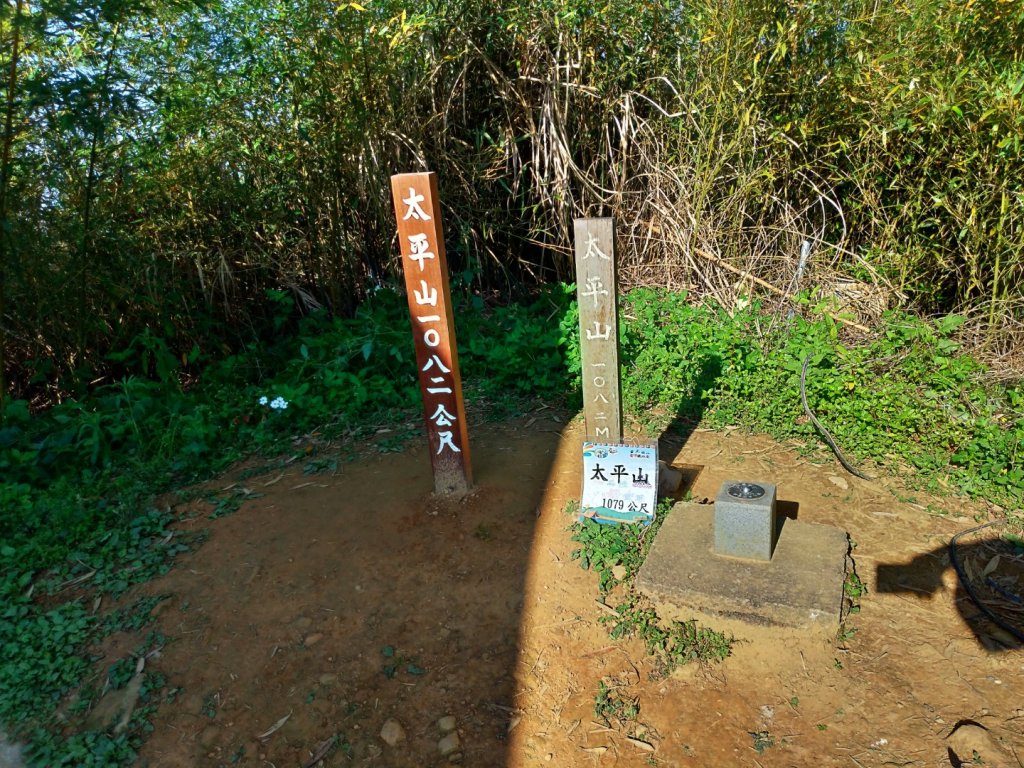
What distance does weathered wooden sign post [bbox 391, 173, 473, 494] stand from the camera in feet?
9.67

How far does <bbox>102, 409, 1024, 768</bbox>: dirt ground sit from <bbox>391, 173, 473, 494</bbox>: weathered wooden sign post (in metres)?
0.23

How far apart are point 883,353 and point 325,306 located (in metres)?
4.09

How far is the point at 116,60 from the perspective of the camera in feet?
13.7

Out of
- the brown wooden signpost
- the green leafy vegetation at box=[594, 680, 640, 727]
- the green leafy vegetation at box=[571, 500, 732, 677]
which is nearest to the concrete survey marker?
the green leafy vegetation at box=[571, 500, 732, 677]

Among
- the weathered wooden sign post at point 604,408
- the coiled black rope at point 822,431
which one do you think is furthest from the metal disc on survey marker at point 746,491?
the coiled black rope at point 822,431

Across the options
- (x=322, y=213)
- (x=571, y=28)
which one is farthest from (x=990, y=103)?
(x=322, y=213)

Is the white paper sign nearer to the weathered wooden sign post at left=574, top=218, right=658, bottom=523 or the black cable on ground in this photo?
the weathered wooden sign post at left=574, top=218, right=658, bottom=523

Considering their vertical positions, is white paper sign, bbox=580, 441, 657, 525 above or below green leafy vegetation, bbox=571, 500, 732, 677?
above

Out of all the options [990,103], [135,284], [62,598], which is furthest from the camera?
[135,284]

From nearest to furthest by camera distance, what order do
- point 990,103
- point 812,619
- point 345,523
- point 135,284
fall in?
point 812,619 → point 345,523 → point 990,103 → point 135,284

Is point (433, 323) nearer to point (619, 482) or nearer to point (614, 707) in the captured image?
point (619, 482)

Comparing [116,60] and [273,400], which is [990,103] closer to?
[273,400]

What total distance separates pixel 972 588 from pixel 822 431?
3.72 ft

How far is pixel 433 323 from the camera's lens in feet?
10.2
